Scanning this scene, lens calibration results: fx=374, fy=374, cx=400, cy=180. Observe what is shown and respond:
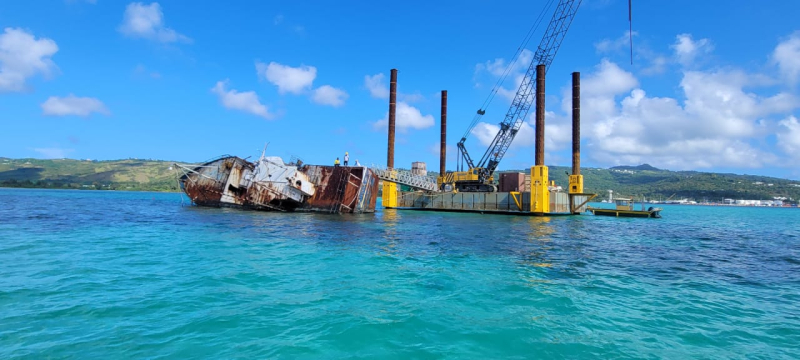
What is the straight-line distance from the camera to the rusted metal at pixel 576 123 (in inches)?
2010

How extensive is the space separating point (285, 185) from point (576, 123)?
1566 inches

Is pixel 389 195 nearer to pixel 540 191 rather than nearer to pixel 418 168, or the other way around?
pixel 418 168

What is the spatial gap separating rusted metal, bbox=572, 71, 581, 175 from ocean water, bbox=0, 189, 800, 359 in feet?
118

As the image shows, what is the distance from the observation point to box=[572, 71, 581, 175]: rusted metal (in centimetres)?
5106

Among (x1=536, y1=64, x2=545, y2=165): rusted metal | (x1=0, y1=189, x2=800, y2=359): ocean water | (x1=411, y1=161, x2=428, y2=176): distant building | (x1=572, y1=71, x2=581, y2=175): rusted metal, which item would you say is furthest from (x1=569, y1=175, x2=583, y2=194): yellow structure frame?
(x1=0, y1=189, x2=800, y2=359): ocean water

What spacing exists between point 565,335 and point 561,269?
674 cm

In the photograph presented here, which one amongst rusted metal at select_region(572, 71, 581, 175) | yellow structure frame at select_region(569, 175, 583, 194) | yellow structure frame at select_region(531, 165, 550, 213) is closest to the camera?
yellow structure frame at select_region(531, 165, 550, 213)

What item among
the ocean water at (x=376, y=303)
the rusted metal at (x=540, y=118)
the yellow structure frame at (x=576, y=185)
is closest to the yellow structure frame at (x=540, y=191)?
the rusted metal at (x=540, y=118)

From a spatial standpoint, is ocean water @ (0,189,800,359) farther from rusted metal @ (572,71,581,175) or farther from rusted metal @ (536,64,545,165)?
rusted metal @ (572,71,581,175)

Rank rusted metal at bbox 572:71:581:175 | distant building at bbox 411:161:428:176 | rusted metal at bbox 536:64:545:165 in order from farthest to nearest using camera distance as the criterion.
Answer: distant building at bbox 411:161:428:176
rusted metal at bbox 572:71:581:175
rusted metal at bbox 536:64:545:165

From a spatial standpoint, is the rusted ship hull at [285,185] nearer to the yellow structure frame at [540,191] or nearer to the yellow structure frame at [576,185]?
the yellow structure frame at [540,191]

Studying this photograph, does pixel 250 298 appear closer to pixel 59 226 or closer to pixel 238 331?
pixel 238 331

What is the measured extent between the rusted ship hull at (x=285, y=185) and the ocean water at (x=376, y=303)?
2004 cm

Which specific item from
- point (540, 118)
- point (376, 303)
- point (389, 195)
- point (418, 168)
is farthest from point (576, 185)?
point (376, 303)
